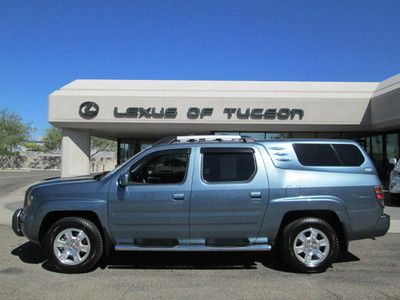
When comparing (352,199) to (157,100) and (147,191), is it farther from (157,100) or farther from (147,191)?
(157,100)

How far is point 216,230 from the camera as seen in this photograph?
6441mm

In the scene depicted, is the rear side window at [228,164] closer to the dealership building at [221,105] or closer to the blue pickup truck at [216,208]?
the blue pickup truck at [216,208]

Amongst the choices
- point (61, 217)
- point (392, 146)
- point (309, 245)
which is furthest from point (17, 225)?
point (392, 146)

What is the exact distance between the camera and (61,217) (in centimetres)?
674

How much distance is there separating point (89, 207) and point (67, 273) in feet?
3.17

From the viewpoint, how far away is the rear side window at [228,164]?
660cm

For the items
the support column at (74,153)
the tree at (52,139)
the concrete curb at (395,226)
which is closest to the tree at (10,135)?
the tree at (52,139)

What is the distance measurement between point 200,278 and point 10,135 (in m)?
55.1

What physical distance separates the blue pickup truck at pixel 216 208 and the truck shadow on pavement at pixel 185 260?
18.2 inches

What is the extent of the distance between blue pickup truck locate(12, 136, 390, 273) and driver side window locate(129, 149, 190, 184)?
0.05 feet

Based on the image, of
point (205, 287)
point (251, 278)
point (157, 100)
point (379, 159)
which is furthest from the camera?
point (379, 159)

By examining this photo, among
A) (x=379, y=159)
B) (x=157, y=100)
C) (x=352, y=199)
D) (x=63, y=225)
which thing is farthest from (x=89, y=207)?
(x=379, y=159)

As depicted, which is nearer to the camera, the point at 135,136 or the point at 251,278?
the point at 251,278

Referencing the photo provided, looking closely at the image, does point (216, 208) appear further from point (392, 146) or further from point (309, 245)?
point (392, 146)
